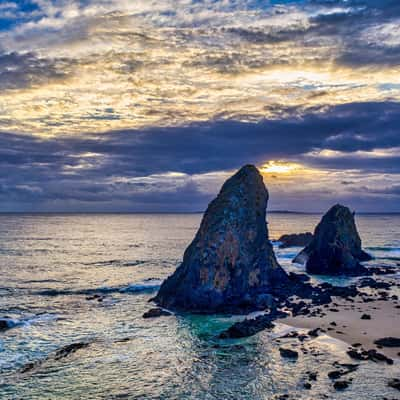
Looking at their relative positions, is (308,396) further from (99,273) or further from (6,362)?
(99,273)

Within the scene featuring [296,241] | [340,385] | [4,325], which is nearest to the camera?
[340,385]

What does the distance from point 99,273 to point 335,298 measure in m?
44.6

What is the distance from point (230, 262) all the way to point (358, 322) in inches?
630

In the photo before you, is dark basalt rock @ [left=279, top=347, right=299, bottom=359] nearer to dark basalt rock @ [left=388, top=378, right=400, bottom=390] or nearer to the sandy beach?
the sandy beach

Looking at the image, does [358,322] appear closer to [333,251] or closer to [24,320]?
[24,320]

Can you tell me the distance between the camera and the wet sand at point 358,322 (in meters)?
39.9

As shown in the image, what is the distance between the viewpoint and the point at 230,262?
54.2 meters

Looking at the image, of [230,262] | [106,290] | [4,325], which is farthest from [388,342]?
[106,290]

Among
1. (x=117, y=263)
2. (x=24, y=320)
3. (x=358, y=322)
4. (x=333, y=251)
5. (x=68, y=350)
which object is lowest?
(x=24, y=320)

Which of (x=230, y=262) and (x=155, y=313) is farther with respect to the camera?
(x=230, y=262)

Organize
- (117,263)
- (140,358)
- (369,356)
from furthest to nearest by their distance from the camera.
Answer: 1. (117,263)
2. (140,358)
3. (369,356)

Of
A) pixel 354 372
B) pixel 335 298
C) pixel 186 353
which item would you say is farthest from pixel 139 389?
pixel 335 298

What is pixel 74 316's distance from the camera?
50094 mm

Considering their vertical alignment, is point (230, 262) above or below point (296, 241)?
above
